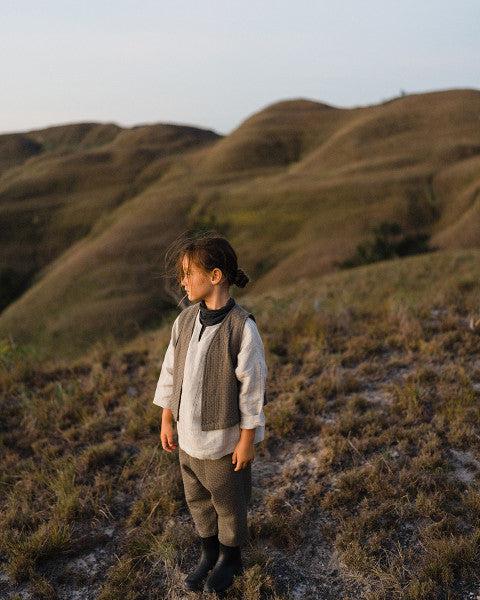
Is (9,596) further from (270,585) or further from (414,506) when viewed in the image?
(414,506)

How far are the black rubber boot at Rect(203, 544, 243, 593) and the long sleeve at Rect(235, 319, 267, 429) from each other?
820 mm

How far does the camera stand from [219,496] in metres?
2.41

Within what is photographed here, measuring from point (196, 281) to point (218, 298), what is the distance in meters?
0.15

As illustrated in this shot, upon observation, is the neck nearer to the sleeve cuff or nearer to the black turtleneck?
the black turtleneck

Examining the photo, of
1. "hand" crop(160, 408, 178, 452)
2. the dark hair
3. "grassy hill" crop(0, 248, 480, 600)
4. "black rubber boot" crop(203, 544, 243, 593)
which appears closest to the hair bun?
the dark hair

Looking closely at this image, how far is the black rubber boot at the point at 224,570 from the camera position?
246 centimetres

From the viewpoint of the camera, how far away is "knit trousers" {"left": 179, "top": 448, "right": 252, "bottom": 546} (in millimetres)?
2387

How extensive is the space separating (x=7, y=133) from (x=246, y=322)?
150m

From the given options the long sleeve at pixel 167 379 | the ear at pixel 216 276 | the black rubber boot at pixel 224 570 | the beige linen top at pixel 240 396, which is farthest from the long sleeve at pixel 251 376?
the black rubber boot at pixel 224 570

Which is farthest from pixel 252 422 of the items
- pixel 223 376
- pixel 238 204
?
pixel 238 204

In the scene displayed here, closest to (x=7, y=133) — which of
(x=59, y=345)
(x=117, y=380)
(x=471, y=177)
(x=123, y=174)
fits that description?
(x=123, y=174)

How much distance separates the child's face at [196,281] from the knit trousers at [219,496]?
86 centimetres

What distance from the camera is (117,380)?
4.77 meters

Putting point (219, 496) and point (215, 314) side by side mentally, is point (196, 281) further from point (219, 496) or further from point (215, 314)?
point (219, 496)
